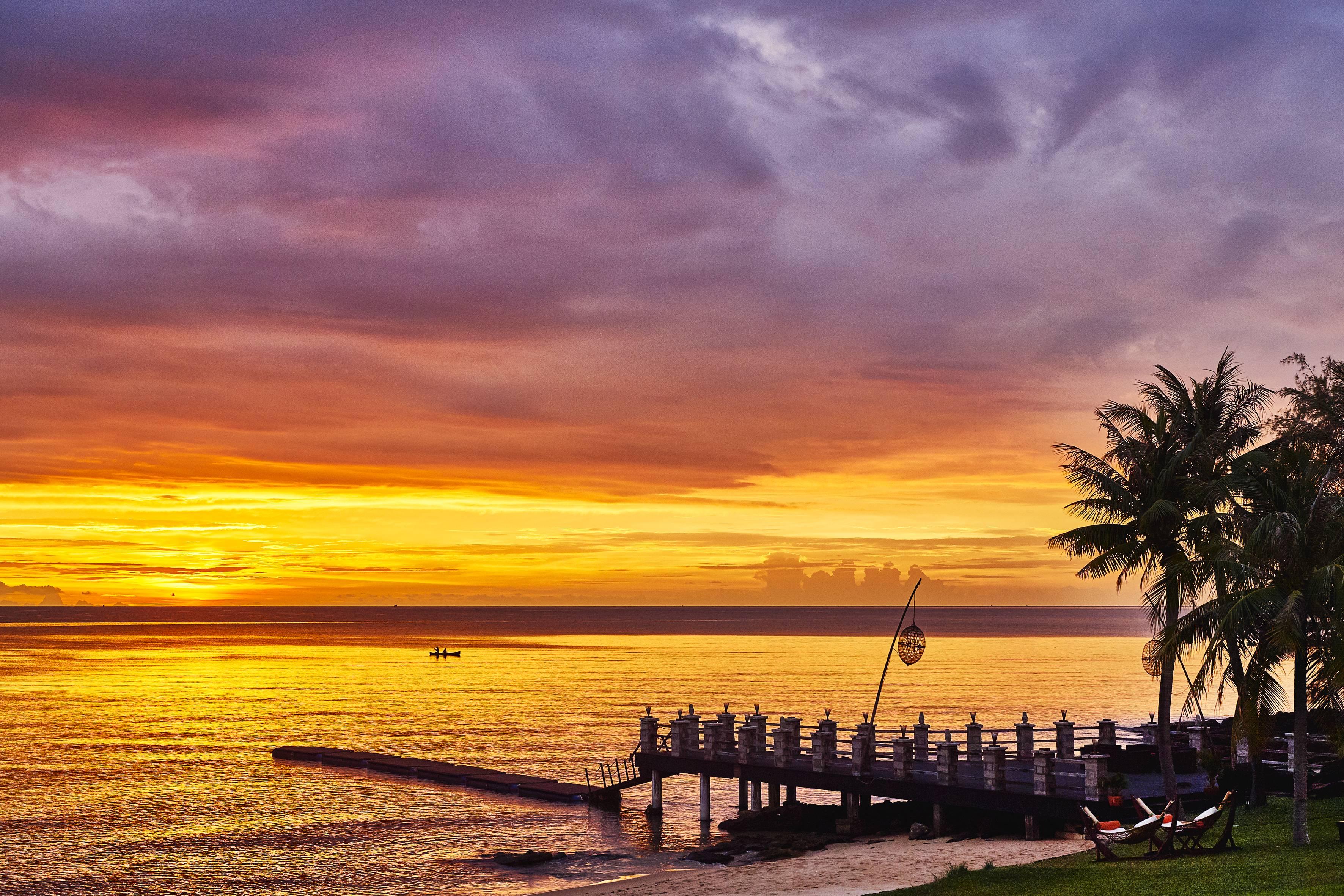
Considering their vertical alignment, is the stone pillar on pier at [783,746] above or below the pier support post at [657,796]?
above

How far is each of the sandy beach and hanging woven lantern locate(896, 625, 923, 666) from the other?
23.6 ft

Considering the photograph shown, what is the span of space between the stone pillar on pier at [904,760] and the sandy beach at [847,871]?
203 centimetres

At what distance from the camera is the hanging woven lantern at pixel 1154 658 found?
30.0 metres

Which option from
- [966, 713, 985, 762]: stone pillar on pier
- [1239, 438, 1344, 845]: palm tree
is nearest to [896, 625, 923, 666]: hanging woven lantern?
[966, 713, 985, 762]: stone pillar on pier

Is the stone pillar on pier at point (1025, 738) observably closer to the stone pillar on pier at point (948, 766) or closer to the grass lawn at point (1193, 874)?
the stone pillar on pier at point (948, 766)

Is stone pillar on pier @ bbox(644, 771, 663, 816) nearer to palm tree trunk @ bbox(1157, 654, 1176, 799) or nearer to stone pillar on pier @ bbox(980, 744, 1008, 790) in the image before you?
stone pillar on pier @ bbox(980, 744, 1008, 790)

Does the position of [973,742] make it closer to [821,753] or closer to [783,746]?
[821,753]

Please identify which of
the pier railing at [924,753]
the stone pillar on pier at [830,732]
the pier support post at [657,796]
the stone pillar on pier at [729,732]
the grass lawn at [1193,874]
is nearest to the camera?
the grass lawn at [1193,874]

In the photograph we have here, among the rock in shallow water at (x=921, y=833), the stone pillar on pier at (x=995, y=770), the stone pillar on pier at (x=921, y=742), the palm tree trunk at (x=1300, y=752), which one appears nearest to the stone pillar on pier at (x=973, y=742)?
the stone pillar on pier at (x=921, y=742)

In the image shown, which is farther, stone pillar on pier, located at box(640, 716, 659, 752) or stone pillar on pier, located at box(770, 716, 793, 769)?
stone pillar on pier, located at box(640, 716, 659, 752)

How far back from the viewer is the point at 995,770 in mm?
32844

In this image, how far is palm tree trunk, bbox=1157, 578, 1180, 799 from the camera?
31.0 m

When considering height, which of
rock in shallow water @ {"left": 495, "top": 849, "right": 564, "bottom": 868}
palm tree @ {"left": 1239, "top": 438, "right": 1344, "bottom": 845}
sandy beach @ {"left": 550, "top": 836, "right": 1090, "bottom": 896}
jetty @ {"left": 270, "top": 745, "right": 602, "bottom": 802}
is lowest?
rock in shallow water @ {"left": 495, "top": 849, "right": 564, "bottom": 868}

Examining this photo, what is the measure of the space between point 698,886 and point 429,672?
11054 centimetres
